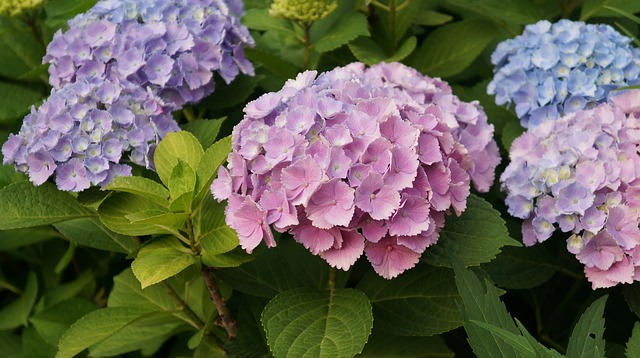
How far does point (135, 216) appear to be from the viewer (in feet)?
4.86

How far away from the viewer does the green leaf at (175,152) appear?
1595mm

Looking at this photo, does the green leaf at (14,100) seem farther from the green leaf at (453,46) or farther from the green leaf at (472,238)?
the green leaf at (472,238)

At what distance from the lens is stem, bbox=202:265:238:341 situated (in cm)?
164

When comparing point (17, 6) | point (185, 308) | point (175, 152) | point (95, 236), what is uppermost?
point (17, 6)

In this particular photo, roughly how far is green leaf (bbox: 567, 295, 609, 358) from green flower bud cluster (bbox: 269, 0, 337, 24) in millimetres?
930

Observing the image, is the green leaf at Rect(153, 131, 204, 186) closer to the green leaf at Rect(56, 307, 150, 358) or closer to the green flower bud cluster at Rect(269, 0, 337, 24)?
the green leaf at Rect(56, 307, 150, 358)

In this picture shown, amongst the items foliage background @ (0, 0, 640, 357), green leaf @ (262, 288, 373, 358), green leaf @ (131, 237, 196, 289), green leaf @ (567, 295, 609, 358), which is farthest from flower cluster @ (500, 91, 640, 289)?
green leaf @ (131, 237, 196, 289)

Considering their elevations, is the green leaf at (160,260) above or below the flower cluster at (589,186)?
above

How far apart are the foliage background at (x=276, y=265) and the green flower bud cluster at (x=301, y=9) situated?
4.5 inches

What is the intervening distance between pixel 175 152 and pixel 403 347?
2.14 feet

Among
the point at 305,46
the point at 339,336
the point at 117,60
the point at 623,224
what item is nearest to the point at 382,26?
the point at 305,46

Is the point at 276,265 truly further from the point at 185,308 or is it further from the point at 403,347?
the point at 403,347

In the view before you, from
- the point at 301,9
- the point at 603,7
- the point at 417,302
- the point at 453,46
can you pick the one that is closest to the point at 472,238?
the point at 417,302

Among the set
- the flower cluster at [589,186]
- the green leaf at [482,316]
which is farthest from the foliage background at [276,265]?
the flower cluster at [589,186]
